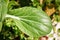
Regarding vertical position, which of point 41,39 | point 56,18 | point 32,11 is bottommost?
point 41,39

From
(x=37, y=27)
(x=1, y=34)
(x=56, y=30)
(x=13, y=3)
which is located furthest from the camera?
(x=56, y=30)

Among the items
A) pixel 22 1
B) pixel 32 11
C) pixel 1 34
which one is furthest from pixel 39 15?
pixel 22 1

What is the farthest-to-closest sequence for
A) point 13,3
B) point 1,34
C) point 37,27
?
point 13,3
point 1,34
point 37,27

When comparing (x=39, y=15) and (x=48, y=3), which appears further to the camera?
(x=48, y=3)

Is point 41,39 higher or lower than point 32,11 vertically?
lower

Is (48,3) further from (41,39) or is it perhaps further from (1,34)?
(1,34)

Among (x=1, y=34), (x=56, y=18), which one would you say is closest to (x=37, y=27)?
(x=1, y=34)
